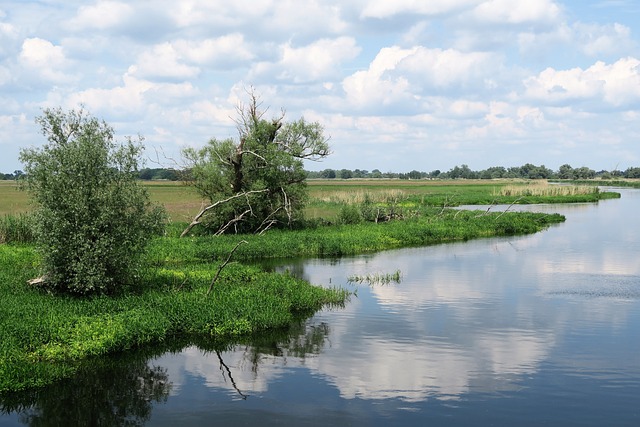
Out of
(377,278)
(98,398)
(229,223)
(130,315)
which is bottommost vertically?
(98,398)

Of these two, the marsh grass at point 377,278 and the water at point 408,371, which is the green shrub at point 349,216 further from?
the water at point 408,371

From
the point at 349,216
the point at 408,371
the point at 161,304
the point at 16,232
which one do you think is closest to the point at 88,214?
the point at 161,304

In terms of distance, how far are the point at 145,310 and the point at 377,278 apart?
14070mm

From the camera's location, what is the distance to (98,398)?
16203mm

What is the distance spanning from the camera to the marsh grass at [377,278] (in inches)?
1242

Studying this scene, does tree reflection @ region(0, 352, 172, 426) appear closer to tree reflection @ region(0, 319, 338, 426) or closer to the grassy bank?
tree reflection @ region(0, 319, 338, 426)

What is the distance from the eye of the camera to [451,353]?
19.7 m

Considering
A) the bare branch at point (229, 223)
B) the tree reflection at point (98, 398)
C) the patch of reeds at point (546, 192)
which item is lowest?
the tree reflection at point (98, 398)

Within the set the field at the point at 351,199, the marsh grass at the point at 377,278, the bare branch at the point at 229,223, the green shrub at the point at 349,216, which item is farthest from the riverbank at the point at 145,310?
the field at the point at 351,199

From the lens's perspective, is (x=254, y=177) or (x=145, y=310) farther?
(x=254, y=177)

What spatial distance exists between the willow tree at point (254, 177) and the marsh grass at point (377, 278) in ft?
47.1

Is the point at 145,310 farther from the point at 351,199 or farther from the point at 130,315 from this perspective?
the point at 351,199

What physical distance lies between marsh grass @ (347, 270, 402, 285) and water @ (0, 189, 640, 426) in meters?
1.22

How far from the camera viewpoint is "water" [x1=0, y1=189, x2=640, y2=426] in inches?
600
